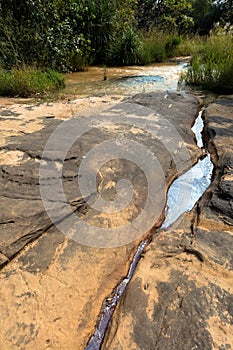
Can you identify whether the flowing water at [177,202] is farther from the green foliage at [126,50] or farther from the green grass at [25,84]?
the green foliage at [126,50]

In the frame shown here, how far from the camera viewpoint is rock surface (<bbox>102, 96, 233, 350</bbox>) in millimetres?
→ 1236

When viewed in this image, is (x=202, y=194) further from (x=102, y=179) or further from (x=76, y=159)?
(x=76, y=159)

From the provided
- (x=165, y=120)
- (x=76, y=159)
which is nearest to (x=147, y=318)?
(x=76, y=159)

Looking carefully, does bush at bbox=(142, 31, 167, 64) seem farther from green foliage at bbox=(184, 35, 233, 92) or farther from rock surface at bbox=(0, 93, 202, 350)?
rock surface at bbox=(0, 93, 202, 350)

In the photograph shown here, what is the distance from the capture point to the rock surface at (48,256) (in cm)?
132

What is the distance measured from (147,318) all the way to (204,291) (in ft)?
1.03

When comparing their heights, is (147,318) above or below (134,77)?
above

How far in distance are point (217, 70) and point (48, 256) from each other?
467 cm

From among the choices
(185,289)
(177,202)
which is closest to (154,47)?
(177,202)

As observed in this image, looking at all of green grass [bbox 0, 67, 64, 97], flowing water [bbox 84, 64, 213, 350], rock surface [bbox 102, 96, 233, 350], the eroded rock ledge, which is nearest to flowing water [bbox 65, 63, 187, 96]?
flowing water [bbox 84, 64, 213, 350]

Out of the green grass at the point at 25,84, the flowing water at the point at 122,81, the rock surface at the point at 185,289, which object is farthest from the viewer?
the flowing water at the point at 122,81

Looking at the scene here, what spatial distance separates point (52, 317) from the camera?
1350 mm

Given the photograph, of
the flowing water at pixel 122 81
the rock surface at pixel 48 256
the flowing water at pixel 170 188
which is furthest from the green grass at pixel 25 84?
the rock surface at pixel 48 256

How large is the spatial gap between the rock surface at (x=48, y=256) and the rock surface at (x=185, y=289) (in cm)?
10
